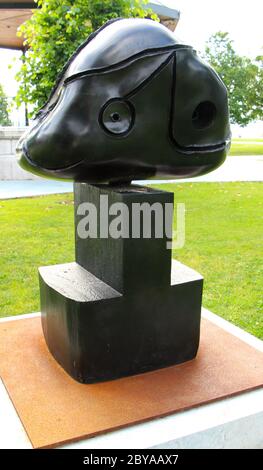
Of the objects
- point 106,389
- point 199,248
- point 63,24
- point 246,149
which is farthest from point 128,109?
point 246,149

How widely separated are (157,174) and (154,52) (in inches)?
25.3

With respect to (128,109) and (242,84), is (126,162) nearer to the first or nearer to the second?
(128,109)

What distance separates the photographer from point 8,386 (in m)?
2.59

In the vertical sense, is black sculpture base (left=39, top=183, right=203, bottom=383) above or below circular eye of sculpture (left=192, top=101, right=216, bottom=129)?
below

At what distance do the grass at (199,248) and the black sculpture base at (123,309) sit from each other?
1.27 meters

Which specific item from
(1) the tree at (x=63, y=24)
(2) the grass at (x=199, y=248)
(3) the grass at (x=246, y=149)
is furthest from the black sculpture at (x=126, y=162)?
(3) the grass at (x=246, y=149)

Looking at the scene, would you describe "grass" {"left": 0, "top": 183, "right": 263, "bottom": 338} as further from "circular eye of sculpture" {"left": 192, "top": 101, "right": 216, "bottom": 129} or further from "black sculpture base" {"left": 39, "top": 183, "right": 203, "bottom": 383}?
"circular eye of sculpture" {"left": 192, "top": 101, "right": 216, "bottom": 129}

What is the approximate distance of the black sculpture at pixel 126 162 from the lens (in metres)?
2.30

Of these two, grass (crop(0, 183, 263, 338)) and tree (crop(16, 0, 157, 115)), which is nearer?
grass (crop(0, 183, 263, 338))

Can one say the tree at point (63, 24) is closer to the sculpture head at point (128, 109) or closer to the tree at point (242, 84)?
the sculpture head at point (128, 109)

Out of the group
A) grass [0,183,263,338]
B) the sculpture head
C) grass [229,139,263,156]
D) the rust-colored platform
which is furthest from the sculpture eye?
grass [229,139,263,156]

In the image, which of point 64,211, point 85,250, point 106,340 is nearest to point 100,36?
point 85,250

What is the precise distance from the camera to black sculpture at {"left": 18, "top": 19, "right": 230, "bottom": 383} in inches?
90.5

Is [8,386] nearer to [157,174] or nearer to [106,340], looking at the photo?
[106,340]
